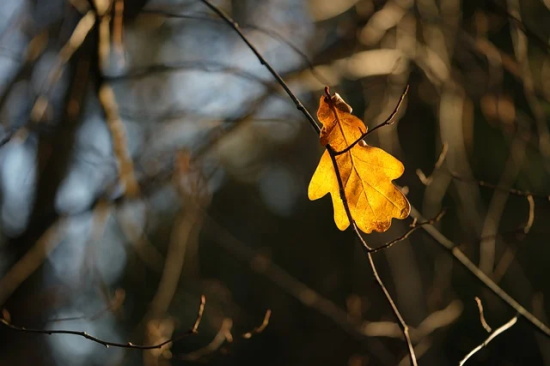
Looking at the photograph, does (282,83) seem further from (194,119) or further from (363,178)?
(194,119)

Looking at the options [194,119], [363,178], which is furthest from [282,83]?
Result: [194,119]

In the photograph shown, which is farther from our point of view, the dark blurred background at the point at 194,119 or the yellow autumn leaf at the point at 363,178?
the dark blurred background at the point at 194,119

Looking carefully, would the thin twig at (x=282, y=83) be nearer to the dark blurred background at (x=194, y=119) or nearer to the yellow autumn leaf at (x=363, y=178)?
the yellow autumn leaf at (x=363, y=178)

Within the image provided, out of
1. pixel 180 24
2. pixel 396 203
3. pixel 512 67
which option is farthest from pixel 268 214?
pixel 396 203

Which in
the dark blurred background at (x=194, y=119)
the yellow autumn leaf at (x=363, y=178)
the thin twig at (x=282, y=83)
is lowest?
the dark blurred background at (x=194, y=119)

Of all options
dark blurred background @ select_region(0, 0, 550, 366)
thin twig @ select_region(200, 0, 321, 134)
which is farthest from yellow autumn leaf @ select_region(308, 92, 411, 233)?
dark blurred background @ select_region(0, 0, 550, 366)

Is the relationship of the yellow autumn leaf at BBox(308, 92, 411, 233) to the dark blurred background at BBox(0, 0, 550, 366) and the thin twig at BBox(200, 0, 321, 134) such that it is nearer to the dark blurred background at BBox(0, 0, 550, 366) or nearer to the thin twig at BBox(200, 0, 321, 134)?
the thin twig at BBox(200, 0, 321, 134)

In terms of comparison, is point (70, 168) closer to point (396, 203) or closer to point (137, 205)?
point (137, 205)

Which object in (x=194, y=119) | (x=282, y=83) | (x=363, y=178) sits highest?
(x=282, y=83)

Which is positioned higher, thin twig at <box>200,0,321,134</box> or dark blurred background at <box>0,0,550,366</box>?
thin twig at <box>200,0,321,134</box>

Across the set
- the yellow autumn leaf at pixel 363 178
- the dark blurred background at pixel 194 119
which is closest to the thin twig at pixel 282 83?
the yellow autumn leaf at pixel 363 178

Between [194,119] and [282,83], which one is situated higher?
[282,83]
